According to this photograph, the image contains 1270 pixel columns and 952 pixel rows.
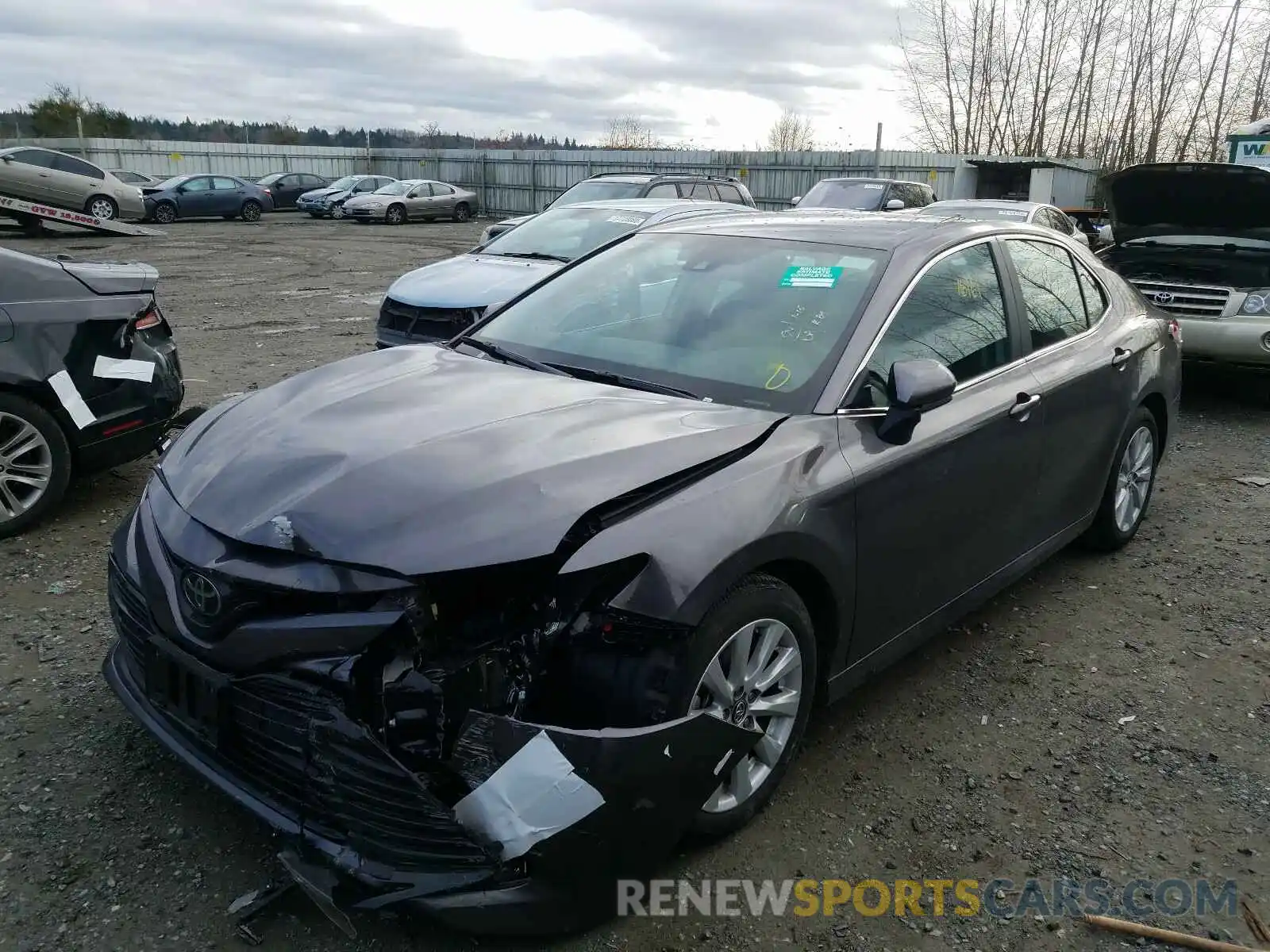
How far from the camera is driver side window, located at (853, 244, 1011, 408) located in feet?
10.6

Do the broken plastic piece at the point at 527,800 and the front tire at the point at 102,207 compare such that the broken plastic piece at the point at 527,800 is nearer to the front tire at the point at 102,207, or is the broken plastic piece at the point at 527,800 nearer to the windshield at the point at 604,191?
the windshield at the point at 604,191

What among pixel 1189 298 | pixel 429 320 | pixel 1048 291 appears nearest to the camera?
pixel 1048 291

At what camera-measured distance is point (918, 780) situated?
3164 millimetres

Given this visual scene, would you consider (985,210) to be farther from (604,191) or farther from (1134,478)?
(1134,478)

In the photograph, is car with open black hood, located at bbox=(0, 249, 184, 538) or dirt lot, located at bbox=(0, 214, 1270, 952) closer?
dirt lot, located at bbox=(0, 214, 1270, 952)

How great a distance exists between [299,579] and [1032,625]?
129 inches

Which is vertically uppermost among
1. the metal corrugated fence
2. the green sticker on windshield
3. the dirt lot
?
the metal corrugated fence

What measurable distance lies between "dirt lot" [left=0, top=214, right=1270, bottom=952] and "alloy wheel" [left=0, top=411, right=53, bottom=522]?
204mm

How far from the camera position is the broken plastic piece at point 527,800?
2125 millimetres

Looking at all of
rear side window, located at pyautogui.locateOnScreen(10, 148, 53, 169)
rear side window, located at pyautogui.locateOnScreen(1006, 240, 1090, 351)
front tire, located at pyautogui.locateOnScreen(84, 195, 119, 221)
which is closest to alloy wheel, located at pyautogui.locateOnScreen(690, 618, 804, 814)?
rear side window, located at pyautogui.locateOnScreen(1006, 240, 1090, 351)

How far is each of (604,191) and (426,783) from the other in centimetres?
1152

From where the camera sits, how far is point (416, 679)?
2.26 meters

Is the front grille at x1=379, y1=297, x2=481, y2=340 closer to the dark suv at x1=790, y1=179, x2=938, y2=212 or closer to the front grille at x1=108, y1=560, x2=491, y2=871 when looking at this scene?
the front grille at x1=108, y1=560, x2=491, y2=871

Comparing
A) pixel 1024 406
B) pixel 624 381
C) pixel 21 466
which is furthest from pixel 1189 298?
pixel 21 466
